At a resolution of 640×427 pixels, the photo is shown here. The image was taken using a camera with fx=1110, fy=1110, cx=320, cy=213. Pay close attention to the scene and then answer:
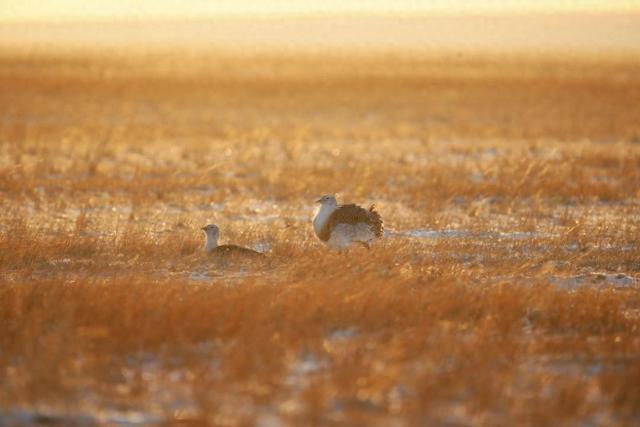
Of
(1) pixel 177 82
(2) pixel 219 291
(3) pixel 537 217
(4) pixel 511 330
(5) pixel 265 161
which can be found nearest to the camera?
(4) pixel 511 330

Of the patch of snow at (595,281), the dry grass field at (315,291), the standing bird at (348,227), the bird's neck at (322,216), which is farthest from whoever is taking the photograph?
the bird's neck at (322,216)

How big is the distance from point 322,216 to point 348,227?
1.72ft

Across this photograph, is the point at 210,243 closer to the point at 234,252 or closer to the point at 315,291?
the point at 234,252

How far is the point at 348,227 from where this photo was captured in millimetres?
10852

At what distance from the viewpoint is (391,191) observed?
17.2m

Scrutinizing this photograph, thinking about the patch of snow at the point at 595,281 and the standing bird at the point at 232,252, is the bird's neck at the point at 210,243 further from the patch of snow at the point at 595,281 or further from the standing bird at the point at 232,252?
the patch of snow at the point at 595,281

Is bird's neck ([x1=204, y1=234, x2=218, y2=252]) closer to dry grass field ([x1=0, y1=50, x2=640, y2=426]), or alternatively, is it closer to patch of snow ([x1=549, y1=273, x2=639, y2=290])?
dry grass field ([x1=0, y1=50, x2=640, y2=426])

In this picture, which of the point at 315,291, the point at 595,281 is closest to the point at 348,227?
the point at 315,291


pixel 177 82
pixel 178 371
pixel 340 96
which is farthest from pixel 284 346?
pixel 177 82

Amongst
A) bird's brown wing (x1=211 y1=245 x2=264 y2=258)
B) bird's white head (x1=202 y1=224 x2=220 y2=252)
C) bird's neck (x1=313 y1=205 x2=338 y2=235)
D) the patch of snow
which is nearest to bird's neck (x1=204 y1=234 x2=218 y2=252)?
bird's white head (x1=202 y1=224 x2=220 y2=252)

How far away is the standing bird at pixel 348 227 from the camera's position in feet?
35.6

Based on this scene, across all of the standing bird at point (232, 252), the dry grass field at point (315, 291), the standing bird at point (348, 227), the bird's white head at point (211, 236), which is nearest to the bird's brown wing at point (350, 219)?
the standing bird at point (348, 227)

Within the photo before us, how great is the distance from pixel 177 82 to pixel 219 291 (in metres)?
44.3

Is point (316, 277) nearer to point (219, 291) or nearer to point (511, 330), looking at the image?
point (219, 291)
